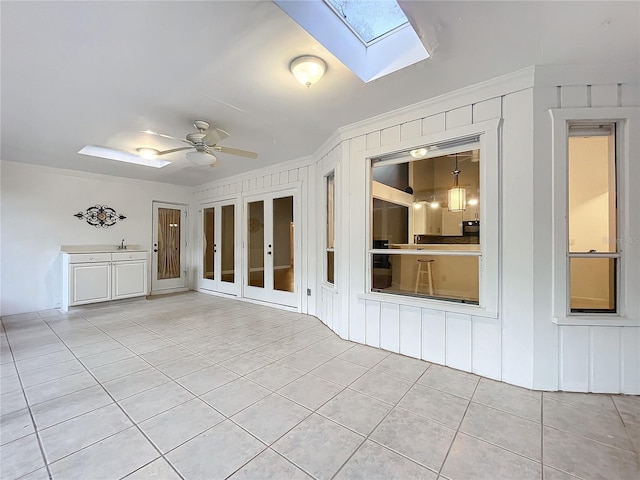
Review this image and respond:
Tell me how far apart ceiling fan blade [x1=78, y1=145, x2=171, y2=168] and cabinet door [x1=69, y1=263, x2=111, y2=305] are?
1.86 metres

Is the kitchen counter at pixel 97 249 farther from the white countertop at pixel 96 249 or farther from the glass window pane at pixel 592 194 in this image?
the glass window pane at pixel 592 194

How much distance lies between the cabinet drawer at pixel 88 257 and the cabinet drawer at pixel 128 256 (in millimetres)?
107

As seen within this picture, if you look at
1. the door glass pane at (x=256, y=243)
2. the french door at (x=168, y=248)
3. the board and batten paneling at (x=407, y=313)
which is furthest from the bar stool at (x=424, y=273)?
the french door at (x=168, y=248)

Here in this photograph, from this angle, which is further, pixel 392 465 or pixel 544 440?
pixel 544 440

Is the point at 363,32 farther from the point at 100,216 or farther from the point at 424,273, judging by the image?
the point at 100,216

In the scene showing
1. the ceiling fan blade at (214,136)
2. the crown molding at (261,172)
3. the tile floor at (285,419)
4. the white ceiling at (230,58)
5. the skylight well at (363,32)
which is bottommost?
the tile floor at (285,419)

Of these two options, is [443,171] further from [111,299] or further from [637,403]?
[111,299]

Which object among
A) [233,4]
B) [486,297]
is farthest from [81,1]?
[486,297]

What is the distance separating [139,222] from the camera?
595 centimetres

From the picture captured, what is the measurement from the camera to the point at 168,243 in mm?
6477

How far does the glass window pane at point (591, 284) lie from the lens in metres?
2.25

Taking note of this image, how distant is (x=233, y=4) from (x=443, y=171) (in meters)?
2.25

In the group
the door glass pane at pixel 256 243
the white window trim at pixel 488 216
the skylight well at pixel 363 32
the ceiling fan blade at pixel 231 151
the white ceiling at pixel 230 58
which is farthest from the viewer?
the door glass pane at pixel 256 243

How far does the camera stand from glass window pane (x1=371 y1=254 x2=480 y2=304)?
2611mm
